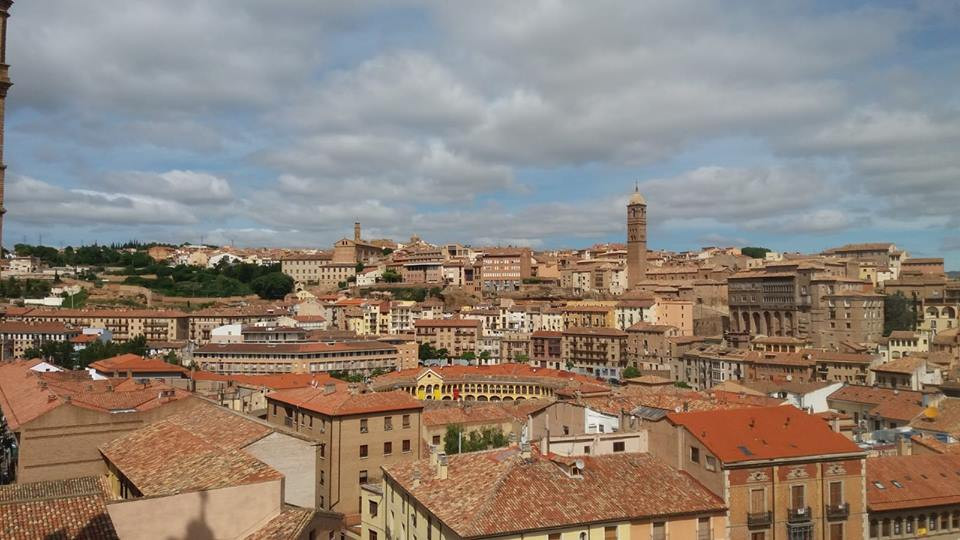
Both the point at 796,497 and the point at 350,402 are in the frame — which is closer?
the point at 796,497

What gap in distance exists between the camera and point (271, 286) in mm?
131125

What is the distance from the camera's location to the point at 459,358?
321 ft

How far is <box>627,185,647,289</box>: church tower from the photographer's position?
127562mm

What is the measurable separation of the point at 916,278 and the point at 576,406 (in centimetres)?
8634

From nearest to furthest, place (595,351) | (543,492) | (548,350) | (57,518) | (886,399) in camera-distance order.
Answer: (57,518)
(543,492)
(886,399)
(595,351)
(548,350)

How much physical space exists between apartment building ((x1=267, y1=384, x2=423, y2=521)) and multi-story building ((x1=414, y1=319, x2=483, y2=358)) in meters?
65.9

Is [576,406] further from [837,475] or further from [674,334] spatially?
[674,334]

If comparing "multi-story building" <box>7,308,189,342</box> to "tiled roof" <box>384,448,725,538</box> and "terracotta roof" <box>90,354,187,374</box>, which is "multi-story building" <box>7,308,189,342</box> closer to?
"terracotta roof" <box>90,354,187,374</box>

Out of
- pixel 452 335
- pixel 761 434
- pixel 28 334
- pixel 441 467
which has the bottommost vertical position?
pixel 452 335

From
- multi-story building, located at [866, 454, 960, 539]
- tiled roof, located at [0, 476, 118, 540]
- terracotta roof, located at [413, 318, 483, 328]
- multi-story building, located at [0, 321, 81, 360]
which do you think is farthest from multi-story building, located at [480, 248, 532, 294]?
tiled roof, located at [0, 476, 118, 540]

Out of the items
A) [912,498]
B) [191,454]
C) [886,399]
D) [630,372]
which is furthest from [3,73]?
[630,372]

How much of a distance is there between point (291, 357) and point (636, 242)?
69.2 meters

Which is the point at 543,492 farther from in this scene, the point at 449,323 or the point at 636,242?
the point at 636,242

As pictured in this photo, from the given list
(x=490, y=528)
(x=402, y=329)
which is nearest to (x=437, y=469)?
(x=490, y=528)
